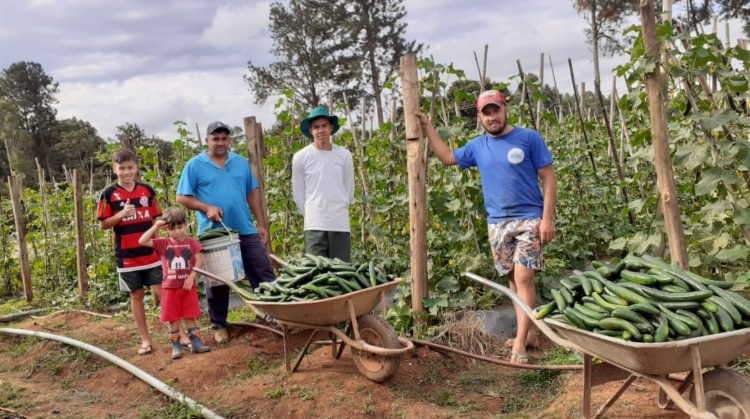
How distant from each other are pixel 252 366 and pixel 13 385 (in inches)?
80.5

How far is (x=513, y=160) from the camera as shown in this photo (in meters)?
4.30

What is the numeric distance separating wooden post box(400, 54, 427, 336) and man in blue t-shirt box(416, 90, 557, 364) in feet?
2.02

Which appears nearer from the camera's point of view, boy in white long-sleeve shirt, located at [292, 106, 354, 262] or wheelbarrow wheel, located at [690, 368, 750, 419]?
wheelbarrow wheel, located at [690, 368, 750, 419]

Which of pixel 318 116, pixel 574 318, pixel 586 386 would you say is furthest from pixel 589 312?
pixel 318 116

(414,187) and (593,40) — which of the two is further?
(593,40)

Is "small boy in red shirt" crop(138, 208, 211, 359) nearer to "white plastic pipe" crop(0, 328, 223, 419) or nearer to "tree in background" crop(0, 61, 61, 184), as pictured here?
"white plastic pipe" crop(0, 328, 223, 419)

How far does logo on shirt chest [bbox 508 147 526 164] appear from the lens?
4.29 metres

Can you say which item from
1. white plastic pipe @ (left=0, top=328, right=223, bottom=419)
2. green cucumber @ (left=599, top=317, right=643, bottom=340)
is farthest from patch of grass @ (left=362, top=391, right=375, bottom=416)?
green cucumber @ (left=599, top=317, right=643, bottom=340)

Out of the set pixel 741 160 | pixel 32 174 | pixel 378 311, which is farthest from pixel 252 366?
pixel 32 174

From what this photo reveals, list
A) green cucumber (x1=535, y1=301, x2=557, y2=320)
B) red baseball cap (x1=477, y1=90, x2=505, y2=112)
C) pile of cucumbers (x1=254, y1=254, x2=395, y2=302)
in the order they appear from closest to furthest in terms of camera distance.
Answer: green cucumber (x1=535, y1=301, x2=557, y2=320) < pile of cucumbers (x1=254, y1=254, x2=395, y2=302) < red baseball cap (x1=477, y1=90, x2=505, y2=112)

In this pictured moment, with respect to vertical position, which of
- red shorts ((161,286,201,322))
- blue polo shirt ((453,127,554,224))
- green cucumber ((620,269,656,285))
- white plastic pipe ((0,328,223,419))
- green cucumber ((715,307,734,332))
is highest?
blue polo shirt ((453,127,554,224))

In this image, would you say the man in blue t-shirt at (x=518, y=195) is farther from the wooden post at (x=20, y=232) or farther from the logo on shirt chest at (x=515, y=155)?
the wooden post at (x=20, y=232)

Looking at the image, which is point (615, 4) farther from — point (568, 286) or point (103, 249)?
point (568, 286)

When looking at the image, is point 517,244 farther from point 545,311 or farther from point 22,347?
point 22,347
